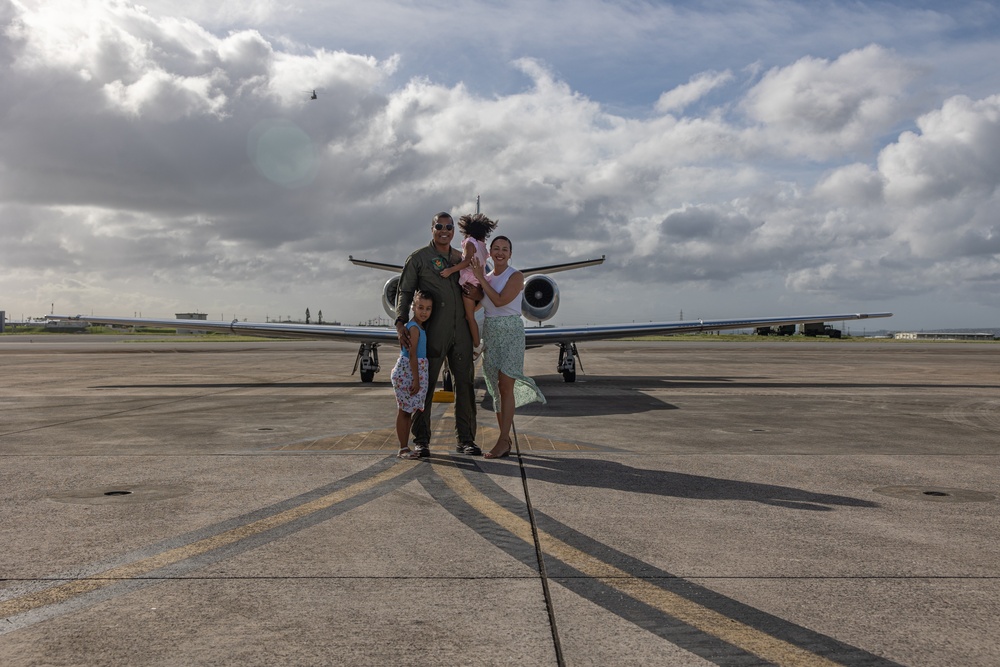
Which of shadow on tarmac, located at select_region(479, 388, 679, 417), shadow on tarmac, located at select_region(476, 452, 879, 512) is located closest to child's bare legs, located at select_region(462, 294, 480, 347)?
shadow on tarmac, located at select_region(476, 452, 879, 512)

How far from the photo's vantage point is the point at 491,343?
7.74 m

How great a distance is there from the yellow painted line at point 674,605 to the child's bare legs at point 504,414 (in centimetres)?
233

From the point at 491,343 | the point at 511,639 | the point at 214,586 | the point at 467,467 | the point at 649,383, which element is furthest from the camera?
the point at 649,383

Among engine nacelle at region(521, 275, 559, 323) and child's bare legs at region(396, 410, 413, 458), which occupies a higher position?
engine nacelle at region(521, 275, 559, 323)

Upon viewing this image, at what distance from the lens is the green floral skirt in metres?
7.63

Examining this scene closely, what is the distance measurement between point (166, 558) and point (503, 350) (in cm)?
409

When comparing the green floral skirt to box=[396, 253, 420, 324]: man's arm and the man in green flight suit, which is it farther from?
box=[396, 253, 420, 324]: man's arm

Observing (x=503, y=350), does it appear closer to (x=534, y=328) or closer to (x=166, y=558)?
(x=166, y=558)

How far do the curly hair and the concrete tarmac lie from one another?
7.71 feet

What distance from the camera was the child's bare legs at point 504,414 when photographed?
7.57m

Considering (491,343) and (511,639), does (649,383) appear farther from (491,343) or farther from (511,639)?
(511,639)

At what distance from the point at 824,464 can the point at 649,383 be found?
1143 centimetres

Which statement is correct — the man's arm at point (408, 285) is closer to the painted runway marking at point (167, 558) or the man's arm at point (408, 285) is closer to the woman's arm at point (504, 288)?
the woman's arm at point (504, 288)

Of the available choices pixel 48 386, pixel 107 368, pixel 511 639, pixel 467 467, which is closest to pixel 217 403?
pixel 48 386
